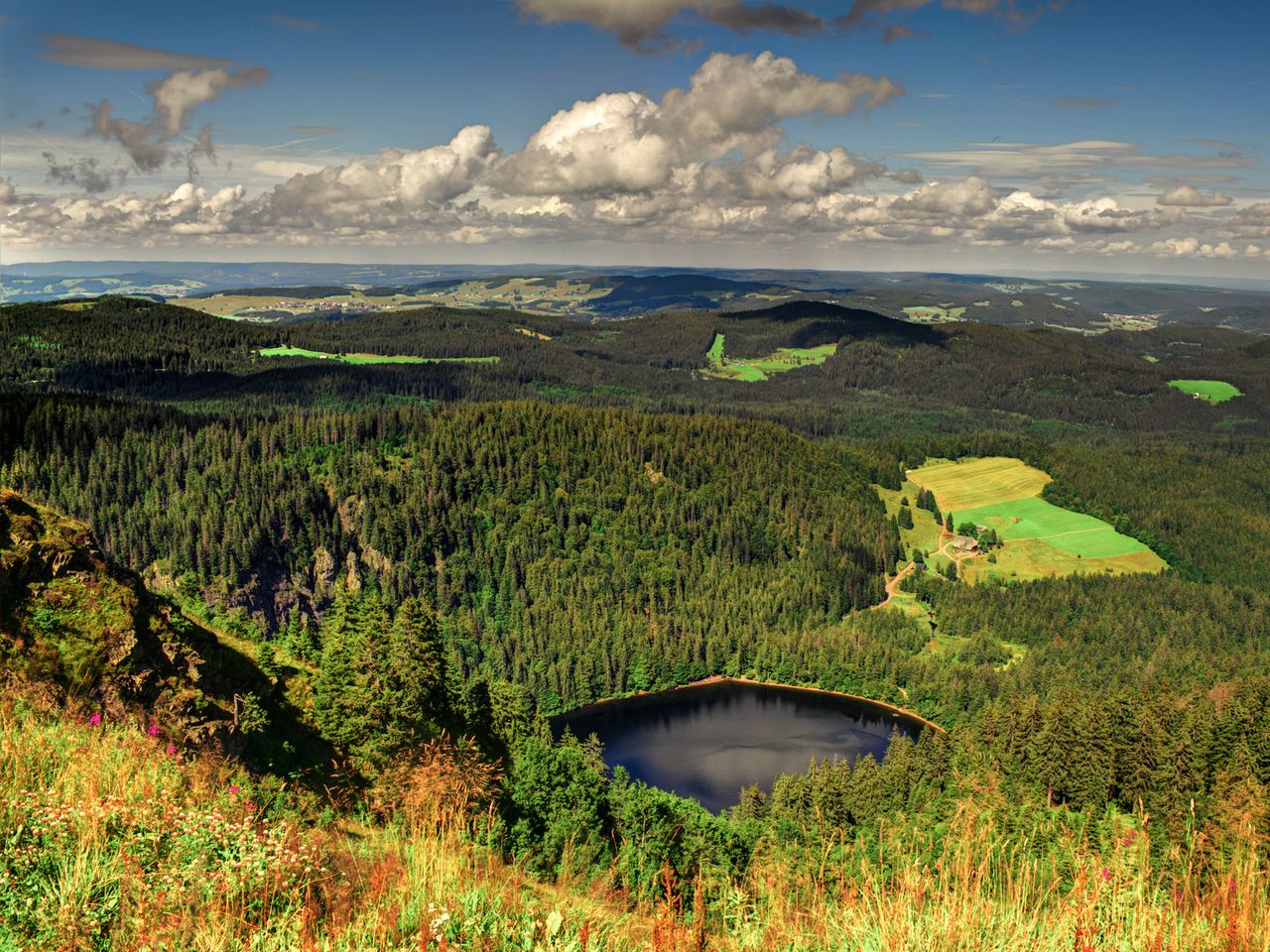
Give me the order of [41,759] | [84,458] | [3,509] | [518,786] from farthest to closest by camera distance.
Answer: [84,458] < [518,786] < [3,509] < [41,759]

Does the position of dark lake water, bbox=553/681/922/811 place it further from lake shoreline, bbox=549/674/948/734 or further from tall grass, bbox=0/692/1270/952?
tall grass, bbox=0/692/1270/952

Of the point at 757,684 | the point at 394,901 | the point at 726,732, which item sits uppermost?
the point at 394,901

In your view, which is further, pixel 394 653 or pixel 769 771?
pixel 769 771

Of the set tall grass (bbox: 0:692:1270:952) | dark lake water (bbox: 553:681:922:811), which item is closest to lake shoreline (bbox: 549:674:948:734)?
dark lake water (bbox: 553:681:922:811)

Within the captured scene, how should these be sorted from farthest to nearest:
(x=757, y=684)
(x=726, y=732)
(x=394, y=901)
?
(x=757, y=684)
(x=726, y=732)
(x=394, y=901)

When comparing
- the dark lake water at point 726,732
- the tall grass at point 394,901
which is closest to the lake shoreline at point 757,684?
the dark lake water at point 726,732

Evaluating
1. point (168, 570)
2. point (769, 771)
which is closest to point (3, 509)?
point (769, 771)

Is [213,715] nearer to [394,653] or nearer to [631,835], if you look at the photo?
[394,653]

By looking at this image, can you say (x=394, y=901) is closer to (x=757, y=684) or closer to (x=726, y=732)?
(x=726, y=732)

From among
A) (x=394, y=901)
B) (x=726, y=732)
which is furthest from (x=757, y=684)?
(x=394, y=901)
